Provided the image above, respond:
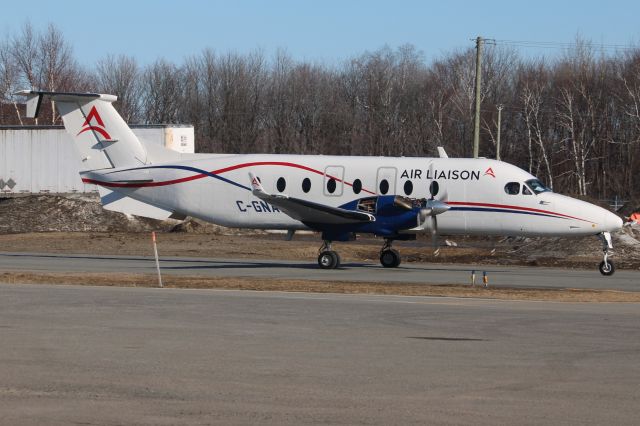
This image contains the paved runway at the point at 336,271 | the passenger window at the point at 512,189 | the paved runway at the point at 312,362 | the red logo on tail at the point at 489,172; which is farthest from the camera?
the red logo on tail at the point at 489,172

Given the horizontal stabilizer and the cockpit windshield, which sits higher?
the cockpit windshield

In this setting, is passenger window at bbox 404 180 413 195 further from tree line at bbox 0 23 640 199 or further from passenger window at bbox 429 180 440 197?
tree line at bbox 0 23 640 199

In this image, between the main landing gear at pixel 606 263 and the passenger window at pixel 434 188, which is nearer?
the main landing gear at pixel 606 263

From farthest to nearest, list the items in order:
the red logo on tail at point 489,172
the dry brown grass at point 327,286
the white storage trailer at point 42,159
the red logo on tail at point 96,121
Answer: the white storage trailer at point 42,159, the red logo on tail at point 96,121, the red logo on tail at point 489,172, the dry brown grass at point 327,286

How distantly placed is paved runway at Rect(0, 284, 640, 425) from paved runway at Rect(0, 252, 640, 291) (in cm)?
682

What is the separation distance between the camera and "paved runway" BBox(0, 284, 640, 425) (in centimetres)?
959

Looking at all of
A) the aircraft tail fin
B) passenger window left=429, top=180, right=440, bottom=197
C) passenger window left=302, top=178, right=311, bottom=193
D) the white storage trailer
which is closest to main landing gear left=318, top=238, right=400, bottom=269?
passenger window left=302, top=178, right=311, bottom=193

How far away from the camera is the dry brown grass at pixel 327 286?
72.5 ft

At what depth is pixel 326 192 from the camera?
31.5 metres

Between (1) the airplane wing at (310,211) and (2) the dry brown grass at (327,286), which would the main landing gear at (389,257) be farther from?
(2) the dry brown grass at (327,286)

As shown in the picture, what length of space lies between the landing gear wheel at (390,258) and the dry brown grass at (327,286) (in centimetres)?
682

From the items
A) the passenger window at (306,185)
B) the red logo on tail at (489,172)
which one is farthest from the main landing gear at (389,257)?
the red logo on tail at (489,172)

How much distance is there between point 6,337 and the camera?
14.2m

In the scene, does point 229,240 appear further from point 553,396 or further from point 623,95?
point 623,95
